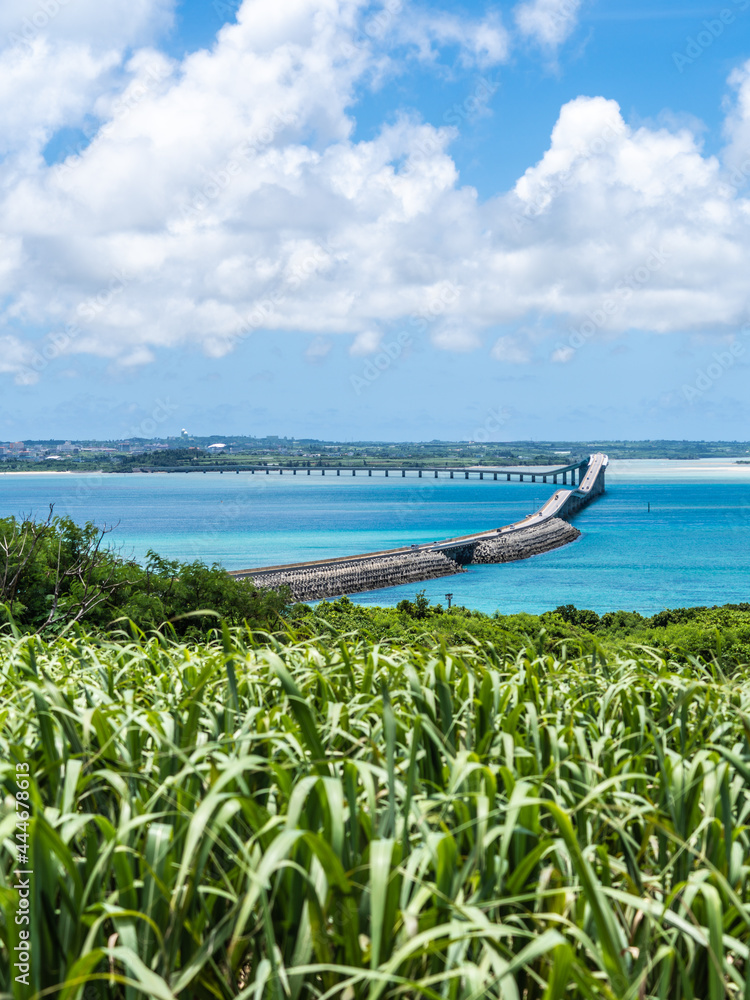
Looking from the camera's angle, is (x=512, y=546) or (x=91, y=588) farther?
(x=512, y=546)

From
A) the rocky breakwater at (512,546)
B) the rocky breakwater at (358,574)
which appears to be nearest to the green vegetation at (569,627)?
the rocky breakwater at (358,574)

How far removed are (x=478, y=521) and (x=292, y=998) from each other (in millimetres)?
103681

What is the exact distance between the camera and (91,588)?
34.4ft

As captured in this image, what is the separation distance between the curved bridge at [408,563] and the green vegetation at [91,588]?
19.5 meters

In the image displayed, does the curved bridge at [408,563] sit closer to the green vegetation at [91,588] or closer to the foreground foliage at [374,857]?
the green vegetation at [91,588]

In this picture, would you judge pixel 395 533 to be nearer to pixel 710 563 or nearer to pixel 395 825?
pixel 710 563

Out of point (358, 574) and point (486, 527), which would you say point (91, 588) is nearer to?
point (358, 574)

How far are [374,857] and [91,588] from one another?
9.02 metres

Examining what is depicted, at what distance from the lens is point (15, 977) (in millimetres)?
2234

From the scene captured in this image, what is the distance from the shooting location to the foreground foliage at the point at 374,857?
7.16ft

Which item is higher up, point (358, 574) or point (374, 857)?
point (374, 857)

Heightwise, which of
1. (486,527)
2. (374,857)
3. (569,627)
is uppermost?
(374,857)

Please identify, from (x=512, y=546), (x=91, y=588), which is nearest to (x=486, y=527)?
(x=512, y=546)

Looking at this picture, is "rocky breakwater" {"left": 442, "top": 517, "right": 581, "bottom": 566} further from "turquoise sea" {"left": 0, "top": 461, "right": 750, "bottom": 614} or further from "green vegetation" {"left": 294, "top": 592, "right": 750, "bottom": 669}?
"green vegetation" {"left": 294, "top": 592, "right": 750, "bottom": 669}
